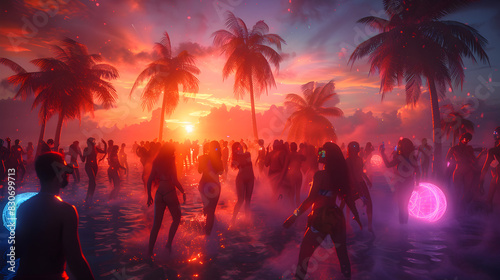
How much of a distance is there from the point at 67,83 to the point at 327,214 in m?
27.5

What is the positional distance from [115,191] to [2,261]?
5.80 m

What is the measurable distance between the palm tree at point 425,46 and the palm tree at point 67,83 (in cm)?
2430

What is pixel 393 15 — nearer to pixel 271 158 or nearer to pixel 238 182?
pixel 271 158

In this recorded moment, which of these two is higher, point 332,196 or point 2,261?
point 332,196

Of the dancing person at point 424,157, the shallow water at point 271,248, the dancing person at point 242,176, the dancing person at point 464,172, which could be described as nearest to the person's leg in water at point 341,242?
the shallow water at point 271,248

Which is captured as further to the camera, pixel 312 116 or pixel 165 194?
pixel 312 116

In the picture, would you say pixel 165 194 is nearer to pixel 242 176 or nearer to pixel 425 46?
pixel 242 176

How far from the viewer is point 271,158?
364 inches

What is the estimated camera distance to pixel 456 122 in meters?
31.8

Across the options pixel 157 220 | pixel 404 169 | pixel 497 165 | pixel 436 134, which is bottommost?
pixel 157 220

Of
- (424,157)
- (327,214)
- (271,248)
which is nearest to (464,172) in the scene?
(424,157)

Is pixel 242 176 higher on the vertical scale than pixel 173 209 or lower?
higher

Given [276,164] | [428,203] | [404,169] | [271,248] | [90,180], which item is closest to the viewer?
[271,248]

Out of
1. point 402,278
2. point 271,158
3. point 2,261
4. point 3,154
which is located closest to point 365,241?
point 402,278
